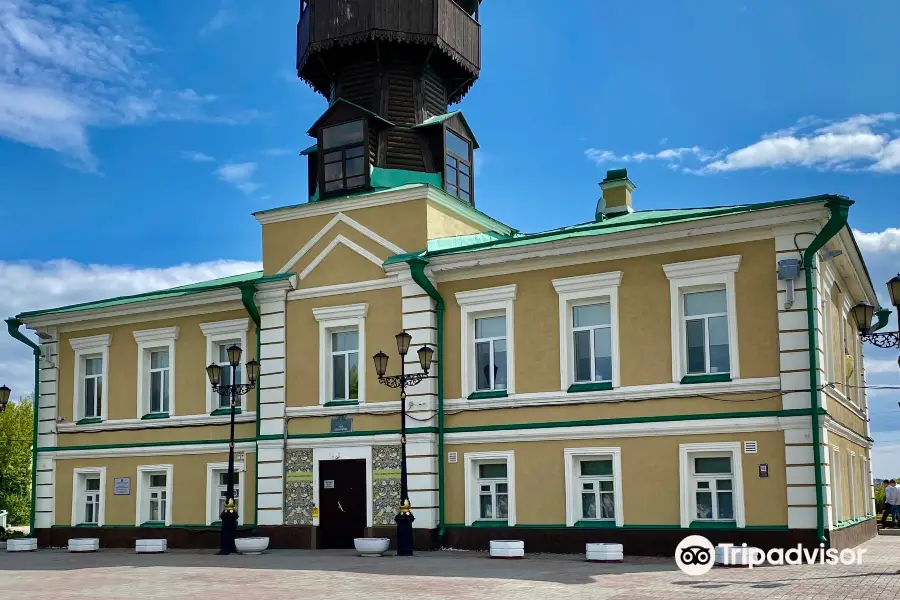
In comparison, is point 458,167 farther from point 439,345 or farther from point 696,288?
point 696,288

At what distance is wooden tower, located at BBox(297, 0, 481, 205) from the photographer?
24594 mm

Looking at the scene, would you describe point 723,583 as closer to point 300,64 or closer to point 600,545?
point 600,545

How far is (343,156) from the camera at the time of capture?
24688 millimetres

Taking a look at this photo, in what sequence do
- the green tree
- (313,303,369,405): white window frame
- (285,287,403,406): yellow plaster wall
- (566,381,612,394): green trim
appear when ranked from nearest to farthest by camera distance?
(566,381,612,394): green trim < (285,287,403,406): yellow plaster wall < (313,303,369,405): white window frame < the green tree

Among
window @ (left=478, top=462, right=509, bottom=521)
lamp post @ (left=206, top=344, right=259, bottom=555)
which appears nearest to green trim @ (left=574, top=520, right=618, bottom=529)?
window @ (left=478, top=462, right=509, bottom=521)

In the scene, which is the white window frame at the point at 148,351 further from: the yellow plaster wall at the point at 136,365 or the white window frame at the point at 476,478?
the white window frame at the point at 476,478

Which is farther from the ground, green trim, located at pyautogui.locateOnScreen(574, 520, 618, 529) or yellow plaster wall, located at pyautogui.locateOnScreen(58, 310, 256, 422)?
yellow plaster wall, located at pyautogui.locateOnScreen(58, 310, 256, 422)

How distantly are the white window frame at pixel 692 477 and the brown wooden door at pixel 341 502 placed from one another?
6828 mm

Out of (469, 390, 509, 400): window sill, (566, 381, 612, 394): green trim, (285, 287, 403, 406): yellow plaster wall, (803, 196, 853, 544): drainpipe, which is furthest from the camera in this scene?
(285, 287, 403, 406): yellow plaster wall

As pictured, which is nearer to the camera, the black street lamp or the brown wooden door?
the brown wooden door

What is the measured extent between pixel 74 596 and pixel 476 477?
885 cm

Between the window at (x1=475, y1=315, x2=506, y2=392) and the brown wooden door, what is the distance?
314 cm

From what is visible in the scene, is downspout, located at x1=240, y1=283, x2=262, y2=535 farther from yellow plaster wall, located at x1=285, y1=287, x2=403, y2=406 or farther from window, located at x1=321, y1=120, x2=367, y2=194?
window, located at x1=321, y1=120, x2=367, y2=194

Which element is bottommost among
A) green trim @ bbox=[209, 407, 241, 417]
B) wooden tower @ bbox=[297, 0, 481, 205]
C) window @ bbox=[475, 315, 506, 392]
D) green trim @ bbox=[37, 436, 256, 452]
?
green trim @ bbox=[37, 436, 256, 452]
